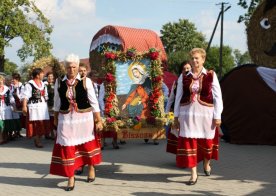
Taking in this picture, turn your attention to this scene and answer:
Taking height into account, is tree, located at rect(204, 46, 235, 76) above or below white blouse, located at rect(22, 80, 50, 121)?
above

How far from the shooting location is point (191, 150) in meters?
6.43

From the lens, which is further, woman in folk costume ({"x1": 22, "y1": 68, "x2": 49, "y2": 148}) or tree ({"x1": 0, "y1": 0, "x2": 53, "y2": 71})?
tree ({"x1": 0, "y1": 0, "x2": 53, "y2": 71})

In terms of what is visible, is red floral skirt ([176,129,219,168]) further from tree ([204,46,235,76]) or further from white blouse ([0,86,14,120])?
tree ([204,46,235,76])

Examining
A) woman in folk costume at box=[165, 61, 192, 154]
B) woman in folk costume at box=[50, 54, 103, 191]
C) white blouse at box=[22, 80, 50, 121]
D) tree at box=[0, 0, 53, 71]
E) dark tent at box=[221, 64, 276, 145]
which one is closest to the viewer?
woman in folk costume at box=[50, 54, 103, 191]

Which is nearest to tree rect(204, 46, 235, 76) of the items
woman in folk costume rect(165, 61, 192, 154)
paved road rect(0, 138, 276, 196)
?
paved road rect(0, 138, 276, 196)

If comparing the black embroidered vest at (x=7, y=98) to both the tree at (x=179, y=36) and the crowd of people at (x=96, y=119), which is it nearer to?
the crowd of people at (x=96, y=119)

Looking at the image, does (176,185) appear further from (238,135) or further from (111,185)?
(238,135)

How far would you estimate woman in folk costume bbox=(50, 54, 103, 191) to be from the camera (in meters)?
6.18

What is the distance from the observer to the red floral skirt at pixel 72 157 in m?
6.16

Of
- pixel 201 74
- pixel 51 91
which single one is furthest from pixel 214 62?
pixel 201 74

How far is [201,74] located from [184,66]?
833mm

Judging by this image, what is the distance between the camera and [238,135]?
35.0 feet

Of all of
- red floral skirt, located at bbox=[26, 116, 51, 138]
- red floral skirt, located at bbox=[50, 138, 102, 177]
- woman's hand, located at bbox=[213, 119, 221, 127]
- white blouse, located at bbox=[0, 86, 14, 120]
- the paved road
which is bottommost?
the paved road

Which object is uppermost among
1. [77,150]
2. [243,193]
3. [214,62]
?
[214,62]
